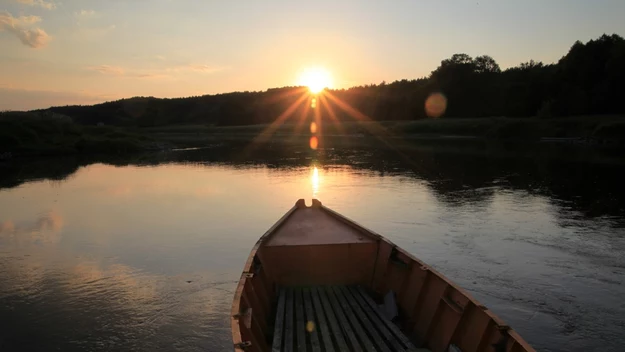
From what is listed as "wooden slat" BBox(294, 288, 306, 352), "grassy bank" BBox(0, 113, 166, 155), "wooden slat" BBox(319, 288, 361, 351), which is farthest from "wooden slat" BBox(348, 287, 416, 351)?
"grassy bank" BBox(0, 113, 166, 155)

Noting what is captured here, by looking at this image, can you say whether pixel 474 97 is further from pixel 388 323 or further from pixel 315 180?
pixel 388 323

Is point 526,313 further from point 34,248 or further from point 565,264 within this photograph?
point 34,248

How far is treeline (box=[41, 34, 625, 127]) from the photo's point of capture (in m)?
75.3

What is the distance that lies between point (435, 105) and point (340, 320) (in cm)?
10929

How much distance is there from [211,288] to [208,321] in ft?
6.67

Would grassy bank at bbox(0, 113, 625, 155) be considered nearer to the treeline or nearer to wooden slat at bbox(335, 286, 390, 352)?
the treeline

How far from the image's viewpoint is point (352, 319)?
8367mm

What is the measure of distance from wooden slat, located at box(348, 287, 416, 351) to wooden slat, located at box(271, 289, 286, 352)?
148 cm

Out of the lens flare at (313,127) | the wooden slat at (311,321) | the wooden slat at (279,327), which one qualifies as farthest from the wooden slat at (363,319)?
the lens flare at (313,127)

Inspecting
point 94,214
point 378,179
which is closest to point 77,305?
point 94,214

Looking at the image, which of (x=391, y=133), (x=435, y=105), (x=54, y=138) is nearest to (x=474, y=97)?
(x=435, y=105)

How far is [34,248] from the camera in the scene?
16.9 metres

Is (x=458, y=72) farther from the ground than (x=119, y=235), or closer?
farther from the ground

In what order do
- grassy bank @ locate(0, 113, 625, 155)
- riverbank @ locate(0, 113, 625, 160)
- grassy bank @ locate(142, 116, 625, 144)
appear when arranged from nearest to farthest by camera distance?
1. riverbank @ locate(0, 113, 625, 160)
2. grassy bank @ locate(0, 113, 625, 155)
3. grassy bank @ locate(142, 116, 625, 144)
